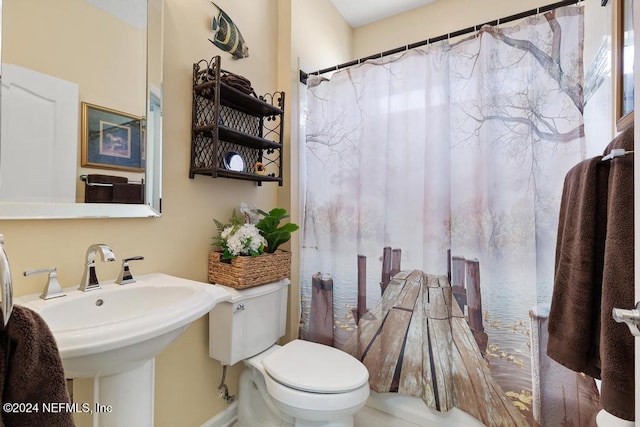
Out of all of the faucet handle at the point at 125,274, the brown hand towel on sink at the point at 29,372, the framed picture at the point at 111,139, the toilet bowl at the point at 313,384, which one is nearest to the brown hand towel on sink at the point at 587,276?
the toilet bowl at the point at 313,384

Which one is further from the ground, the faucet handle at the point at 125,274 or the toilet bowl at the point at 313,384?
the faucet handle at the point at 125,274

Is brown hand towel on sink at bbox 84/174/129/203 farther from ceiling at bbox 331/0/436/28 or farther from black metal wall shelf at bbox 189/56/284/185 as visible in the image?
ceiling at bbox 331/0/436/28

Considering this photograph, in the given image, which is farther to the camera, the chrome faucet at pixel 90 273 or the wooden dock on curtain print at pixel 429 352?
the wooden dock on curtain print at pixel 429 352

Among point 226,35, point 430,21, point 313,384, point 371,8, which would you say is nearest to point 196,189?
point 226,35

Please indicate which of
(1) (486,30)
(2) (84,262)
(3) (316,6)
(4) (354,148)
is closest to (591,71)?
(1) (486,30)

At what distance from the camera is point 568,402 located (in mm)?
1195

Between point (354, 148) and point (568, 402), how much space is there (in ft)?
4.90

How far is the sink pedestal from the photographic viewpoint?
3.00 ft

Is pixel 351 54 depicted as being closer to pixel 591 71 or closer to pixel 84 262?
pixel 591 71

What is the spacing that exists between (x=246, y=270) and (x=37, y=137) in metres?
0.86

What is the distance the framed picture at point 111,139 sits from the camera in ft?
3.44

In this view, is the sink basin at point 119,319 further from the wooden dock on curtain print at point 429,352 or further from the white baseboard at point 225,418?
the wooden dock on curtain print at point 429,352

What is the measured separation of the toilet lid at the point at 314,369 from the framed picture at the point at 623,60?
4.21 feet

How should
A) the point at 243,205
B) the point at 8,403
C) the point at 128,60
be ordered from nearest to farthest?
1. the point at 8,403
2. the point at 128,60
3. the point at 243,205
